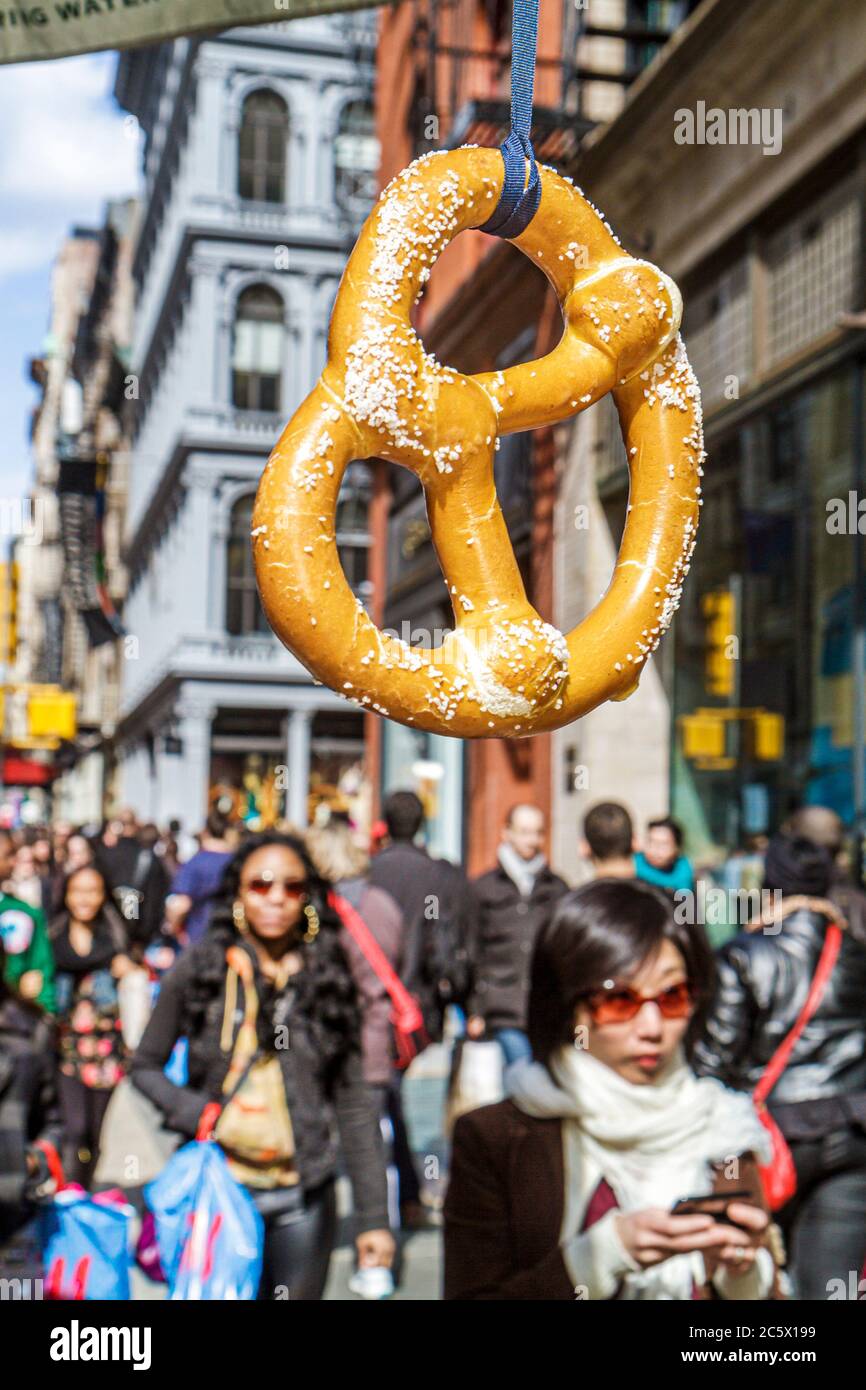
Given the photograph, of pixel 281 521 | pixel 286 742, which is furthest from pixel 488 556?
pixel 286 742

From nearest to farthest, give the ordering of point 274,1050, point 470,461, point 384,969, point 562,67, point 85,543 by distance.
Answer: point 470,461 < point 274,1050 < point 384,969 < point 562,67 < point 85,543

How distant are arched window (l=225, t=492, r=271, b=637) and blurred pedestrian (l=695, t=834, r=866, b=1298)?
108 ft

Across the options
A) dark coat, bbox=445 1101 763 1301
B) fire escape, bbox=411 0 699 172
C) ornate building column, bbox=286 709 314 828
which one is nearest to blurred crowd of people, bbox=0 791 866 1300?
dark coat, bbox=445 1101 763 1301

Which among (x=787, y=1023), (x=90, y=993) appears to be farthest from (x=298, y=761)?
(x=787, y=1023)

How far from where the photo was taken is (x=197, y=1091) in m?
4.17

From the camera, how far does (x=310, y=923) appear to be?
14.7 feet

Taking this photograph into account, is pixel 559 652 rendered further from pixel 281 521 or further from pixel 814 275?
pixel 814 275

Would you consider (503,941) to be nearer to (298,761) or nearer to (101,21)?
(101,21)

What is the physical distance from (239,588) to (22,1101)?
3429 cm

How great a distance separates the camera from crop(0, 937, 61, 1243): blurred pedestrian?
12.9 ft

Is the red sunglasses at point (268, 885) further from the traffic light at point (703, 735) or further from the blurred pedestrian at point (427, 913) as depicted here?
the traffic light at point (703, 735)

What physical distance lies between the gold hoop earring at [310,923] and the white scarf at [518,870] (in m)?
2.94

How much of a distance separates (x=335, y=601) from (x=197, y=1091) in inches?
111

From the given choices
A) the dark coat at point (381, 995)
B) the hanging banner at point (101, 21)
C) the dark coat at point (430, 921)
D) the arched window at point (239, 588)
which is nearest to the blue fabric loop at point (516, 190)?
the hanging banner at point (101, 21)
